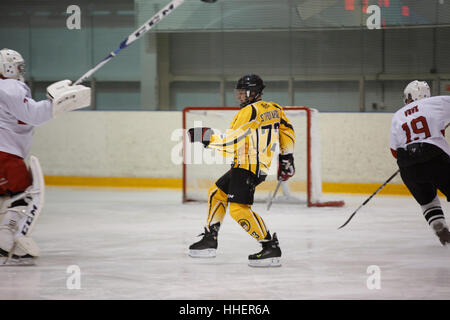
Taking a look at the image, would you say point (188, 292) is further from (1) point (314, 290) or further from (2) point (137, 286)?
(1) point (314, 290)

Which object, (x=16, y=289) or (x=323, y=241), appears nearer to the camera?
(x=16, y=289)

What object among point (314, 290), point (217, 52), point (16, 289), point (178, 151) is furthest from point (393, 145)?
point (217, 52)

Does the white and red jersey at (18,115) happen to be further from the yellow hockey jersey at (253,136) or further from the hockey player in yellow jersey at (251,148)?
the yellow hockey jersey at (253,136)

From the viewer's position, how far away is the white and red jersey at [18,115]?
177 inches

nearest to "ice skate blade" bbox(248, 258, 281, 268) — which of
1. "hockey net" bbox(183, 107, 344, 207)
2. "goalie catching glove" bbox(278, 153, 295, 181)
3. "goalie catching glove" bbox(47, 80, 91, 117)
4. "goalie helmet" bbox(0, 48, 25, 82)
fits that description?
"goalie catching glove" bbox(278, 153, 295, 181)

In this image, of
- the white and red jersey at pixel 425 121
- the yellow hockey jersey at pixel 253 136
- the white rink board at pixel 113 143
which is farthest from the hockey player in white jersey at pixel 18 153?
the white rink board at pixel 113 143

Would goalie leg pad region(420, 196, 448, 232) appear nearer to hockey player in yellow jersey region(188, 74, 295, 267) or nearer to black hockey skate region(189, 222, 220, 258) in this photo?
hockey player in yellow jersey region(188, 74, 295, 267)

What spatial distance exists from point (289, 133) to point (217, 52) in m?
5.92

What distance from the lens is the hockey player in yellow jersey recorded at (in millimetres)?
4590

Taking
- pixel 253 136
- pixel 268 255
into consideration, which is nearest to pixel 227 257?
pixel 268 255

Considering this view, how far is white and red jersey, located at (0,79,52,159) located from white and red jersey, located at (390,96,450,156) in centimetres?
229

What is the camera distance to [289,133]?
482 centimetres

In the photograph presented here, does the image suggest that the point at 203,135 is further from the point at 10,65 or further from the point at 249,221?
the point at 10,65

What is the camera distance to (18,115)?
14.8 ft
